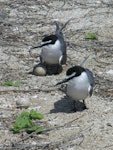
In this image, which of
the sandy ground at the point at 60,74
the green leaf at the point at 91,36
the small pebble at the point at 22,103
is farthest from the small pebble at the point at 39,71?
the green leaf at the point at 91,36

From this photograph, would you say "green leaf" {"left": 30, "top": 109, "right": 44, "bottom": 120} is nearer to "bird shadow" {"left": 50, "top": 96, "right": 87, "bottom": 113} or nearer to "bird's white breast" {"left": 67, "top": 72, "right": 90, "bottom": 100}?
"bird shadow" {"left": 50, "top": 96, "right": 87, "bottom": 113}

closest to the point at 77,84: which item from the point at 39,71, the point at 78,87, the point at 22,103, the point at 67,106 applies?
the point at 78,87

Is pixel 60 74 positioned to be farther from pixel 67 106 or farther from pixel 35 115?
pixel 35 115

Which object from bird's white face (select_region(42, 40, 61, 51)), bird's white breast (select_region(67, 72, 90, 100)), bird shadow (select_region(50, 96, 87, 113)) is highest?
bird's white breast (select_region(67, 72, 90, 100))

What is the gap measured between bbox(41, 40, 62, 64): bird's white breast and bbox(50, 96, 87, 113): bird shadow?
2.89 feet

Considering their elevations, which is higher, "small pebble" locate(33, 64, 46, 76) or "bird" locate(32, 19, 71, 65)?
"bird" locate(32, 19, 71, 65)

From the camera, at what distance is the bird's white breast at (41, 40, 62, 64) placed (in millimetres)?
7297

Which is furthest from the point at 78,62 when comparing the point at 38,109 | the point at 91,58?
the point at 38,109

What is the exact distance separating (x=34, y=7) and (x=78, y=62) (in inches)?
105

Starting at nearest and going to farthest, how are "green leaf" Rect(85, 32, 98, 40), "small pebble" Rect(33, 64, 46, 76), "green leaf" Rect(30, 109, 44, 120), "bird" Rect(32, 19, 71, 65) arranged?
1. "green leaf" Rect(30, 109, 44, 120)
2. "small pebble" Rect(33, 64, 46, 76)
3. "bird" Rect(32, 19, 71, 65)
4. "green leaf" Rect(85, 32, 98, 40)

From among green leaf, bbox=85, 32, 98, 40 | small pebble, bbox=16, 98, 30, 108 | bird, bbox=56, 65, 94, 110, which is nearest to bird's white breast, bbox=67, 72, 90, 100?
bird, bbox=56, 65, 94, 110

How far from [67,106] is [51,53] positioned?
45.4 inches

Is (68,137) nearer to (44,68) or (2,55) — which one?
(44,68)

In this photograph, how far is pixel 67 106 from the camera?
6.38m
